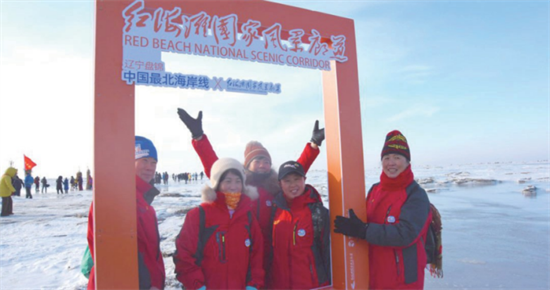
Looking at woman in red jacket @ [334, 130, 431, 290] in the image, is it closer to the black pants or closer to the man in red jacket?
the man in red jacket

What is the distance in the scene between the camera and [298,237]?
7.84ft

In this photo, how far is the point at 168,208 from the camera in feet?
31.3

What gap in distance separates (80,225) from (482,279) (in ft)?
29.3

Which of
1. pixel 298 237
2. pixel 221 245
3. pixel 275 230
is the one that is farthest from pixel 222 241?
pixel 298 237

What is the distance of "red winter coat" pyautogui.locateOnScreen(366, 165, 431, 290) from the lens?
2.19 m

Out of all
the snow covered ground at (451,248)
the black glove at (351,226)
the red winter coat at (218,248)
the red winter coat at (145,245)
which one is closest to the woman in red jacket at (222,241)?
the red winter coat at (218,248)

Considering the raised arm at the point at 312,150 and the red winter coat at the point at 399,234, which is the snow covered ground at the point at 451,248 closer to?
the raised arm at the point at 312,150

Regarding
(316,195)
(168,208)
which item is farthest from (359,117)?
(168,208)

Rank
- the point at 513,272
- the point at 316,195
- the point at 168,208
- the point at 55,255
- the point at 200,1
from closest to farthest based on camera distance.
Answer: the point at 200,1
the point at 316,195
the point at 513,272
the point at 55,255
the point at 168,208

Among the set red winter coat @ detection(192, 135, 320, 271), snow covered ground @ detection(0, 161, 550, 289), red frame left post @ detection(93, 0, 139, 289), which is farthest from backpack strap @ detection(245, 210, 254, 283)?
snow covered ground @ detection(0, 161, 550, 289)

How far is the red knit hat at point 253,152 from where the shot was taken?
3.00 metres

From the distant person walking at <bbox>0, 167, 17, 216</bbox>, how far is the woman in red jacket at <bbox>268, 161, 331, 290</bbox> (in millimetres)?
11101

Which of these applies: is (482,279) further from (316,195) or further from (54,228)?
(54,228)

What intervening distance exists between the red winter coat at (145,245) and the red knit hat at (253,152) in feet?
3.35
